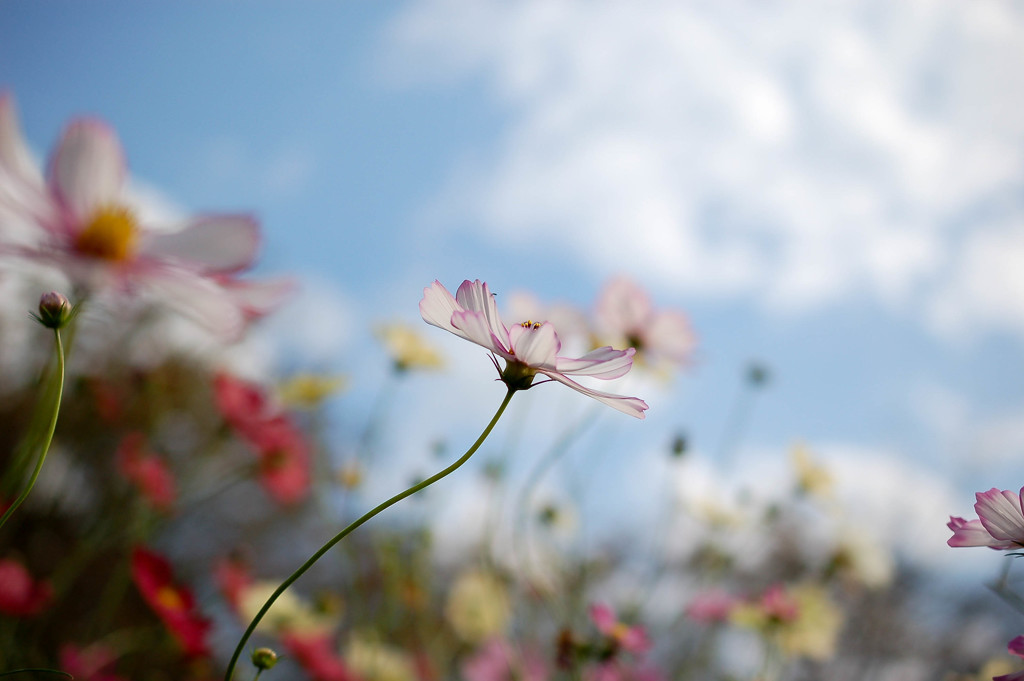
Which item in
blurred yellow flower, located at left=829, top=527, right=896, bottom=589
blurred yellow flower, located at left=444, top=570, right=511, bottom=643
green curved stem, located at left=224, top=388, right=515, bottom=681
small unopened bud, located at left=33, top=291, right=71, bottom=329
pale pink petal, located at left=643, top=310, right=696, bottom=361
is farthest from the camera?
blurred yellow flower, located at left=829, top=527, right=896, bottom=589

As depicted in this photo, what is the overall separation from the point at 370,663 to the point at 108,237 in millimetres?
1084

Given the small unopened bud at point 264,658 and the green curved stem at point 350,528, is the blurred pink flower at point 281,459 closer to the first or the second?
the small unopened bud at point 264,658

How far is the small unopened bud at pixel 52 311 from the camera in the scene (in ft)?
1.36

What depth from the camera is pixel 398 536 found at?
5.17ft

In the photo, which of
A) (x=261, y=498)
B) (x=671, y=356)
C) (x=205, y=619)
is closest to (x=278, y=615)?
(x=205, y=619)

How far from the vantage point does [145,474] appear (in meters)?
1.38

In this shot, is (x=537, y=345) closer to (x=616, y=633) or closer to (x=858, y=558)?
(x=616, y=633)

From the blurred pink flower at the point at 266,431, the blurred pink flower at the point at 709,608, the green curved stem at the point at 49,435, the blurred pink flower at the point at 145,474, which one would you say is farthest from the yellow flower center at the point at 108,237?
the blurred pink flower at the point at 709,608

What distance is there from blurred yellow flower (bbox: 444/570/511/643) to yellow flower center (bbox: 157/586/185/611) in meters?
0.56

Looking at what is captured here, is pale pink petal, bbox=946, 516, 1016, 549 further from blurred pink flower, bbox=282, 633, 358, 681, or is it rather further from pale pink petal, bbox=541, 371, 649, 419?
blurred pink flower, bbox=282, 633, 358, 681

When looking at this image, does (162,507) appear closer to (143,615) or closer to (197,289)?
(197,289)

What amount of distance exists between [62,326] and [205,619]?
0.83 metres

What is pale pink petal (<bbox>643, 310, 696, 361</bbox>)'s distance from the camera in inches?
41.8

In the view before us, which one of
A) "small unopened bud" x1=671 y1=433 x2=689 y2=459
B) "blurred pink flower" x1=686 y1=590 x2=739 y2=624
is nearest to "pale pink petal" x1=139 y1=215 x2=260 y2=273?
"small unopened bud" x1=671 y1=433 x2=689 y2=459
